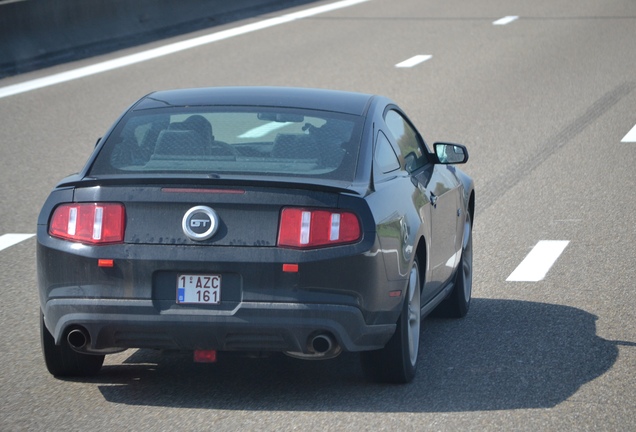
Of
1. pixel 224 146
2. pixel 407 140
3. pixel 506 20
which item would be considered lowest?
pixel 506 20

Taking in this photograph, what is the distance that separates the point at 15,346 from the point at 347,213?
95.8 inches

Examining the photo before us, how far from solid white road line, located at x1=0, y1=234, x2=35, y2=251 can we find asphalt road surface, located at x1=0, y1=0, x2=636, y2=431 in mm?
35

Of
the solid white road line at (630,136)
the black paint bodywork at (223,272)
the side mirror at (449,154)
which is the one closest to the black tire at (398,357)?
the black paint bodywork at (223,272)

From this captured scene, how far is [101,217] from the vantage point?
636cm

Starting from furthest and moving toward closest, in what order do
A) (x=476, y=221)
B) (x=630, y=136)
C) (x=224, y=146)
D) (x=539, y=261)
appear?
(x=630, y=136) → (x=476, y=221) → (x=539, y=261) → (x=224, y=146)

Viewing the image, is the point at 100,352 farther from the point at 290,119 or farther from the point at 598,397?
the point at 598,397

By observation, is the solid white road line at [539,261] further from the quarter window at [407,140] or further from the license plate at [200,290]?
the license plate at [200,290]

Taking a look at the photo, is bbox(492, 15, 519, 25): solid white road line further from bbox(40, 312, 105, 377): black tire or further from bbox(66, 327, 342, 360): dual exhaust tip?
bbox(66, 327, 342, 360): dual exhaust tip

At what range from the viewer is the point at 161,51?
24406 mm

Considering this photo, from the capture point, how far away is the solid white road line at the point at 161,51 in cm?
2040

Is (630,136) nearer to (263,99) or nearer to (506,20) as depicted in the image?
(263,99)

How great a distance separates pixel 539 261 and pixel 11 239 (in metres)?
4.20

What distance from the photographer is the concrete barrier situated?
838 inches

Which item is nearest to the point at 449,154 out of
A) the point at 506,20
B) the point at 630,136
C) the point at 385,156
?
→ the point at 385,156
